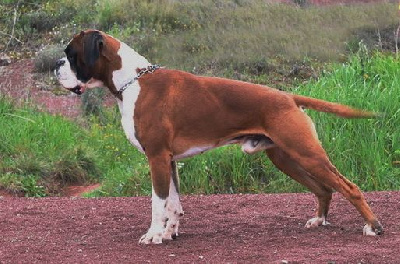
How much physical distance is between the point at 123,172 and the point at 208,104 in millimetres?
4304

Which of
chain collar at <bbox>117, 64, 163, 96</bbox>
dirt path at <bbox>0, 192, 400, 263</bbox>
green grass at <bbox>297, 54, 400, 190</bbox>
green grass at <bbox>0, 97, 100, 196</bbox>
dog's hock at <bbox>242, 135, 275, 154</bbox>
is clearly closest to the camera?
dirt path at <bbox>0, 192, 400, 263</bbox>

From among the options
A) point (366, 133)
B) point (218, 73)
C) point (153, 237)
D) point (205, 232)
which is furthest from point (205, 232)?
point (218, 73)

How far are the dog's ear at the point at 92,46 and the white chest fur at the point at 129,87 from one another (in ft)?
0.59

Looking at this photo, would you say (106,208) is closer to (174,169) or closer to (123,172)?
(174,169)

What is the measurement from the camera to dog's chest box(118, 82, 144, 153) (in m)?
7.50

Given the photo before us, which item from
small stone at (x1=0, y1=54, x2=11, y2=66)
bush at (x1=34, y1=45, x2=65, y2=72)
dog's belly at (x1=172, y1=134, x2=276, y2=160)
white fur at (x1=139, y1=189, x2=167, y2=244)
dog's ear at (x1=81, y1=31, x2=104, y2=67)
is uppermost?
dog's ear at (x1=81, y1=31, x2=104, y2=67)

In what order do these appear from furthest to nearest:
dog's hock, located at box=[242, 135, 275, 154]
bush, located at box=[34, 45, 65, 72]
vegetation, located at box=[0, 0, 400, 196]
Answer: bush, located at box=[34, 45, 65, 72] → vegetation, located at box=[0, 0, 400, 196] → dog's hock, located at box=[242, 135, 275, 154]

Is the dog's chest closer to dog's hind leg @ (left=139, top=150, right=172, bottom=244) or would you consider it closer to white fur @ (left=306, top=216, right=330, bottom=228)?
dog's hind leg @ (left=139, top=150, right=172, bottom=244)

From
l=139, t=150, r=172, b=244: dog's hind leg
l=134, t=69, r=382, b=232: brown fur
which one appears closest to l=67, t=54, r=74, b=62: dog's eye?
l=134, t=69, r=382, b=232: brown fur

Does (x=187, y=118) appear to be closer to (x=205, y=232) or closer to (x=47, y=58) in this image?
(x=205, y=232)

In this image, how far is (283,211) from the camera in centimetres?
866

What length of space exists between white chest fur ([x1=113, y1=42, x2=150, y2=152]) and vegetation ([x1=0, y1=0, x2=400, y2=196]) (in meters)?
3.47

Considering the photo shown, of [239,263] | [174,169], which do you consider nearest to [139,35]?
[174,169]

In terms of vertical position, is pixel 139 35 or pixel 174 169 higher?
pixel 174 169
